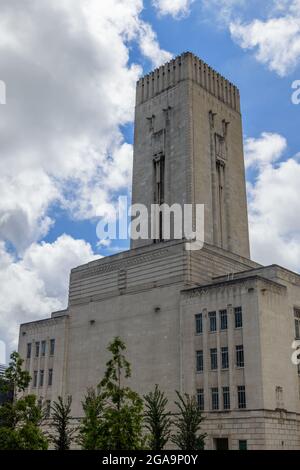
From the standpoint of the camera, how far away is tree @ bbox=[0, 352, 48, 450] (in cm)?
2998

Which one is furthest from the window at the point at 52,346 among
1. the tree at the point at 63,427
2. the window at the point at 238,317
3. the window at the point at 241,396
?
the window at the point at 241,396

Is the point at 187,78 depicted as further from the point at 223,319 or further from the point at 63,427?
the point at 63,427

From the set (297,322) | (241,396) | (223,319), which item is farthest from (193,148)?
(241,396)

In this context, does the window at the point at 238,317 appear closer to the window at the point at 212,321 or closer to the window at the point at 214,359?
the window at the point at 212,321

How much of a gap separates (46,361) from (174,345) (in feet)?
60.2

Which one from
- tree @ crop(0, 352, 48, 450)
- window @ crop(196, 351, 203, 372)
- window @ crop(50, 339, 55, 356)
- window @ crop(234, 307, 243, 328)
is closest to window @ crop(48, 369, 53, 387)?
window @ crop(50, 339, 55, 356)

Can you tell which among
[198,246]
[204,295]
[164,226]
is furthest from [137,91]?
[204,295]

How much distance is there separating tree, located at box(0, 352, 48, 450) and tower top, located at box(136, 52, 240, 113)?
43.2 metres

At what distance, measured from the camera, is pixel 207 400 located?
1841 inches

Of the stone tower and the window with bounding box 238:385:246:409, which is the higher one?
the stone tower

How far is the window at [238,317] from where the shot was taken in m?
46.8

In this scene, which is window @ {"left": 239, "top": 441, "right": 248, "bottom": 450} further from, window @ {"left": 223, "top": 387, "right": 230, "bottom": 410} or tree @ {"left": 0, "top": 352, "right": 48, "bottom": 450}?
tree @ {"left": 0, "top": 352, "right": 48, "bottom": 450}

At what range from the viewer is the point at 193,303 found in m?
50.3
